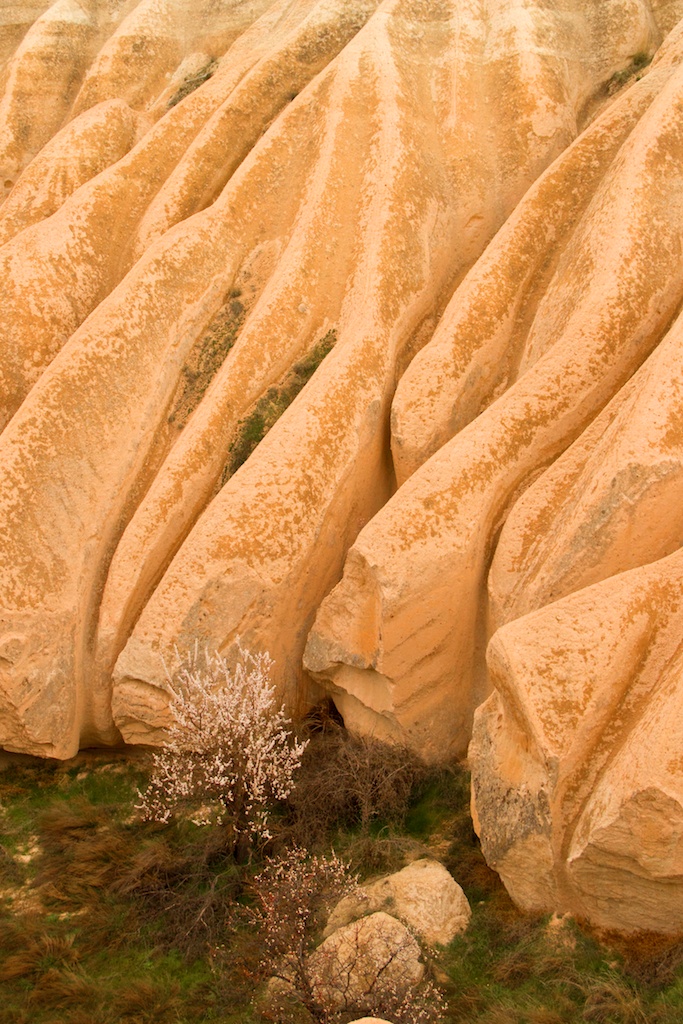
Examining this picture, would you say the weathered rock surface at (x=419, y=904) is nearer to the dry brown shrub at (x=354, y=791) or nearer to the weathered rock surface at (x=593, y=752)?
the weathered rock surface at (x=593, y=752)

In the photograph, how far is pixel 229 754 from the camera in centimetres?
966

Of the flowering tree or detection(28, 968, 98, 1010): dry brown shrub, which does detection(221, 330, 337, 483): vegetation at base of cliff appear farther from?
detection(28, 968, 98, 1010): dry brown shrub

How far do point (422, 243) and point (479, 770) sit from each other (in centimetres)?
672

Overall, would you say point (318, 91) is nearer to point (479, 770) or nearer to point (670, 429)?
point (670, 429)

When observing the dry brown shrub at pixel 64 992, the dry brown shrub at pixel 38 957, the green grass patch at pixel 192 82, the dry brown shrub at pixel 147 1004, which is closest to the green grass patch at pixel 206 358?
the green grass patch at pixel 192 82

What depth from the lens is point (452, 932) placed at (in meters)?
8.49

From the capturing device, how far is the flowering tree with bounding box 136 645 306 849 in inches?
378

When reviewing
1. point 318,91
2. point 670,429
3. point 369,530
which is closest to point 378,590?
point 369,530

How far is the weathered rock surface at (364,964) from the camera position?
7547 millimetres

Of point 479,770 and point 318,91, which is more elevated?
point 318,91

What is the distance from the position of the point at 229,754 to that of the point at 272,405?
415cm

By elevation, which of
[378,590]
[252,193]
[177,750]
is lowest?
[177,750]

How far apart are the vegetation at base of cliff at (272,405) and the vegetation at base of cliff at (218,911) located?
3.18m

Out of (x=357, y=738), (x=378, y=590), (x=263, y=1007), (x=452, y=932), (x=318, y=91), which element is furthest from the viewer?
(x=318, y=91)
